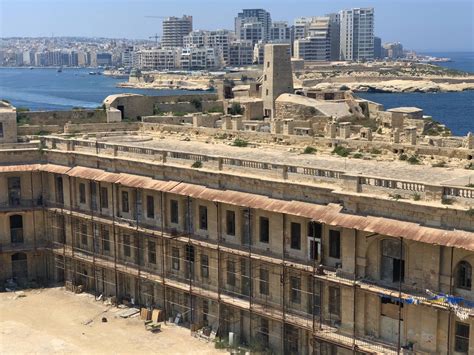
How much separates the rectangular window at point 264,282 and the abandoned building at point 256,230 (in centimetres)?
5

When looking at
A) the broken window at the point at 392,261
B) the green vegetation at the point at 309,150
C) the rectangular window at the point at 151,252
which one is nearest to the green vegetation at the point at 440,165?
the green vegetation at the point at 309,150

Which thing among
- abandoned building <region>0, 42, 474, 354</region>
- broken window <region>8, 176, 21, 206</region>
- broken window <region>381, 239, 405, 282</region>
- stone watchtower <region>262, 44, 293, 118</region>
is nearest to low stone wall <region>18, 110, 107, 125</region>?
abandoned building <region>0, 42, 474, 354</region>

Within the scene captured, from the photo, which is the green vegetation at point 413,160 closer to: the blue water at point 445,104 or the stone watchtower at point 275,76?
the stone watchtower at point 275,76

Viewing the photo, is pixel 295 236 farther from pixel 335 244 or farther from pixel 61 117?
pixel 61 117

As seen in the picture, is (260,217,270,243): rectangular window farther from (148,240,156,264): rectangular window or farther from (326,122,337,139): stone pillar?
(326,122,337,139): stone pillar

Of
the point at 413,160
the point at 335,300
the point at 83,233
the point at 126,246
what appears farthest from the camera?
the point at 83,233

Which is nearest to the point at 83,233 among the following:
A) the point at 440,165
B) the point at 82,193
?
the point at 82,193

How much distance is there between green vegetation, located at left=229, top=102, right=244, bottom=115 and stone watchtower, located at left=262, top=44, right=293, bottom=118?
3.11 m

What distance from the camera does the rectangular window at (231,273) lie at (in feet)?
112

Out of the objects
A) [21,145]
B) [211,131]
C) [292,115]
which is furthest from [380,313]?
[292,115]

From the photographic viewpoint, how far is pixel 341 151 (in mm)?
38781

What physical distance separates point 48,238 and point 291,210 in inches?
748

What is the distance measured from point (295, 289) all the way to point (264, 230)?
9.60 ft

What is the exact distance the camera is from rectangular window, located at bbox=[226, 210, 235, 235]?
33825mm
